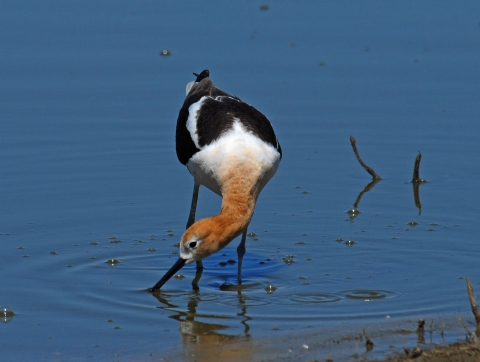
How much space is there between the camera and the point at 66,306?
24.5ft

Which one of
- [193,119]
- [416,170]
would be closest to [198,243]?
[193,119]

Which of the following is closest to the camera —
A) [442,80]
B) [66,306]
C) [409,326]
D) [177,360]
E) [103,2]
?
[177,360]

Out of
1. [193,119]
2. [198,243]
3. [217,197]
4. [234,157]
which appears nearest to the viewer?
[198,243]

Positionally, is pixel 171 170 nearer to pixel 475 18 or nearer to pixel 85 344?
pixel 85 344

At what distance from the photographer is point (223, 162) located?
7.99m

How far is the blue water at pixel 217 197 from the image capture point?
740 centimetres

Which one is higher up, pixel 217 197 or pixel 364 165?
pixel 364 165

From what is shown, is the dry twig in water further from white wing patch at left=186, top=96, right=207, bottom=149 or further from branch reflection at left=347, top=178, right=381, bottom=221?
branch reflection at left=347, top=178, right=381, bottom=221

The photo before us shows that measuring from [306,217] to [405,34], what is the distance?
20.6ft

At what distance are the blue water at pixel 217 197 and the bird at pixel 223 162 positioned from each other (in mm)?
558

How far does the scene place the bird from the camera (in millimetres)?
7301

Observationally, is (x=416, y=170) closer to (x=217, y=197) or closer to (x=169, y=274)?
(x=217, y=197)

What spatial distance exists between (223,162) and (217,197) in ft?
8.27

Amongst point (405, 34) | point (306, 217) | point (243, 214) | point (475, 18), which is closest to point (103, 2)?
point (405, 34)
